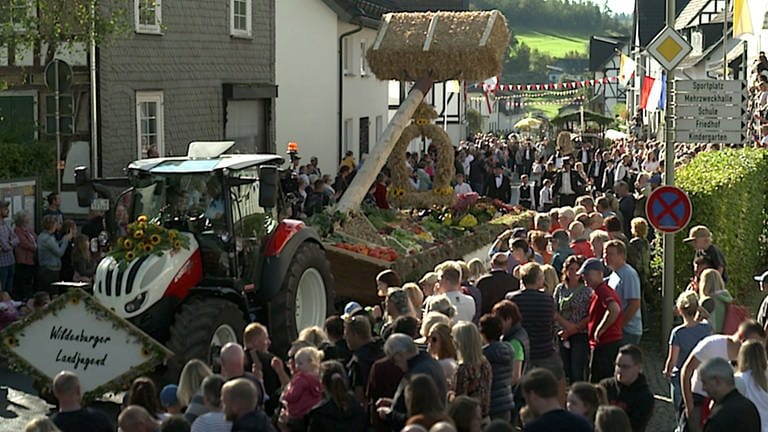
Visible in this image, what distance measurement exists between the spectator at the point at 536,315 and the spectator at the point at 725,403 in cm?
309

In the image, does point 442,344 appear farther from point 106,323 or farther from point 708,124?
point 708,124

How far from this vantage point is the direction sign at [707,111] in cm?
1688

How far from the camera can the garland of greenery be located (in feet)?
40.2

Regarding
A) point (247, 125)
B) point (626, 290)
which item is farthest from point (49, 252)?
point (247, 125)

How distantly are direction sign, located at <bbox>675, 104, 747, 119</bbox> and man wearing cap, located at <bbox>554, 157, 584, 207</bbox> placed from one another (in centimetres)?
1355

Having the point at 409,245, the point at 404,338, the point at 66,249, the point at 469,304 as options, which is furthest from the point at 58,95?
the point at 404,338

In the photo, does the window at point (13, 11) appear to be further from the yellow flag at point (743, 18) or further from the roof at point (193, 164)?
the yellow flag at point (743, 18)

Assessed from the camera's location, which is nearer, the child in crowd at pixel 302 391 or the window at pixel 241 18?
the child in crowd at pixel 302 391

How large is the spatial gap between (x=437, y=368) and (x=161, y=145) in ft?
56.5

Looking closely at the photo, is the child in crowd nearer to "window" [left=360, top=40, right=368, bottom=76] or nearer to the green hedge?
the green hedge

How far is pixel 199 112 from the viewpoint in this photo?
89.3 feet

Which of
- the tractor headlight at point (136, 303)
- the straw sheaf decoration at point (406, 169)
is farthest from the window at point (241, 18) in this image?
the tractor headlight at point (136, 303)

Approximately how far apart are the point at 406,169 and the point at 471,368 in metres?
15.5

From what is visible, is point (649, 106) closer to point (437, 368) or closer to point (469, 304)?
point (469, 304)
